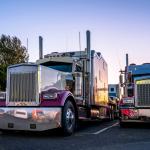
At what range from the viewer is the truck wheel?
11567 mm

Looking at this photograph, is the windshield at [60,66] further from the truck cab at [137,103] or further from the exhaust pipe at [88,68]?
the truck cab at [137,103]

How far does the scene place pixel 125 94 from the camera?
15984mm

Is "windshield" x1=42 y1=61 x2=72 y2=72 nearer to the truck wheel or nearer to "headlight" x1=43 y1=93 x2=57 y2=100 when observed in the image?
the truck wheel

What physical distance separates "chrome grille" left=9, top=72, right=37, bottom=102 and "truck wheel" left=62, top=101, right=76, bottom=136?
1.01 meters

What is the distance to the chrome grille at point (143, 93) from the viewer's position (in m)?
14.7

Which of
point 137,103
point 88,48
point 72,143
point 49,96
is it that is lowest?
point 72,143

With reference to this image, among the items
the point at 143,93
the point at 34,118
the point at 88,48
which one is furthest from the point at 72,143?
the point at 88,48

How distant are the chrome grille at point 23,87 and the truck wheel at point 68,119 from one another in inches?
39.8

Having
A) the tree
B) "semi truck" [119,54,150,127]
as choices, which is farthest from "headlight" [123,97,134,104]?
the tree

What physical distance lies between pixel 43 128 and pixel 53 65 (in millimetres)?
3622

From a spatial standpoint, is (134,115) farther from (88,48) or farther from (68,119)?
(68,119)

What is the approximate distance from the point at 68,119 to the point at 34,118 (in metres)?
1.23

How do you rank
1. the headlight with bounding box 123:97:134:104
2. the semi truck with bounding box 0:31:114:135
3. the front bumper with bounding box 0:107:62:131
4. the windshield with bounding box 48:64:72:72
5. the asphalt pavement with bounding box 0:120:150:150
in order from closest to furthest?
the asphalt pavement with bounding box 0:120:150:150 → the front bumper with bounding box 0:107:62:131 → the semi truck with bounding box 0:31:114:135 → the windshield with bounding box 48:64:72:72 → the headlight with bounding box 123:97:134:104

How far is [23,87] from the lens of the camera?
11.8m
